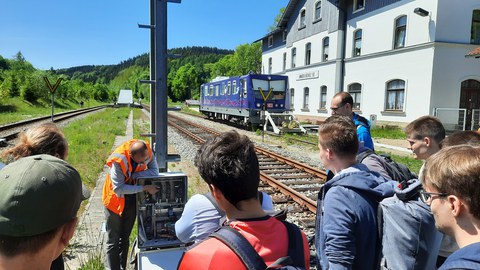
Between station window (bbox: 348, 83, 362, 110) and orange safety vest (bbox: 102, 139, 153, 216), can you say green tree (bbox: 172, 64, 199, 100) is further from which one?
orange safety vest (bbox: 102, 139, 153, 216)

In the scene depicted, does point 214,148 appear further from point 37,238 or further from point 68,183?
point 37,238

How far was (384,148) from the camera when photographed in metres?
14.6

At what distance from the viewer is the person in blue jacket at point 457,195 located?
145cm

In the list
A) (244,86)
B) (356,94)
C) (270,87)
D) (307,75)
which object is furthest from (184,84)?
(270,87)

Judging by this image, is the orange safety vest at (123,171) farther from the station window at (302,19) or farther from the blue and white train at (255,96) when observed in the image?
the station window at (302,19)

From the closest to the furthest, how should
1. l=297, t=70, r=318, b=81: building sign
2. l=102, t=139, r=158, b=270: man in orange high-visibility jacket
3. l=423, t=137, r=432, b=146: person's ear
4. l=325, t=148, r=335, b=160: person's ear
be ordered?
l=325, t=148, r=335, b=160: person's ear, l=423, t=137, r=432, b=146: person's ear, l=102, t=139, r=158, b=270: man in orange high-visibility jacket, l=297, t=70, r=318, b=81: building sign

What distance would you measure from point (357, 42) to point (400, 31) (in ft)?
12.7

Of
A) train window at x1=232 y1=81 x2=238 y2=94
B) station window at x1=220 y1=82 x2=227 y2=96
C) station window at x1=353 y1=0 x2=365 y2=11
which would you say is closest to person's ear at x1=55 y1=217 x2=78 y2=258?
train window at x1=232 y1=81 x2=238 y2=94

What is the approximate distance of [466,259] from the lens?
4.37ft

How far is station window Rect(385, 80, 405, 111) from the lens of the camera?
19656mm

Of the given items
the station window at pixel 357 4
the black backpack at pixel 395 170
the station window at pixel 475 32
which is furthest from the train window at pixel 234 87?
the black backpack at pixel 395 170

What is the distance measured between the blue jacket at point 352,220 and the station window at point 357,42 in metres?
23.0

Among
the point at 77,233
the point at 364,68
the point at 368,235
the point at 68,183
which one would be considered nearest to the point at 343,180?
the point at 368,235

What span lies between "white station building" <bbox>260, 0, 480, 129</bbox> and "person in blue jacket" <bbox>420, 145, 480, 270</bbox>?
58.7 feet
